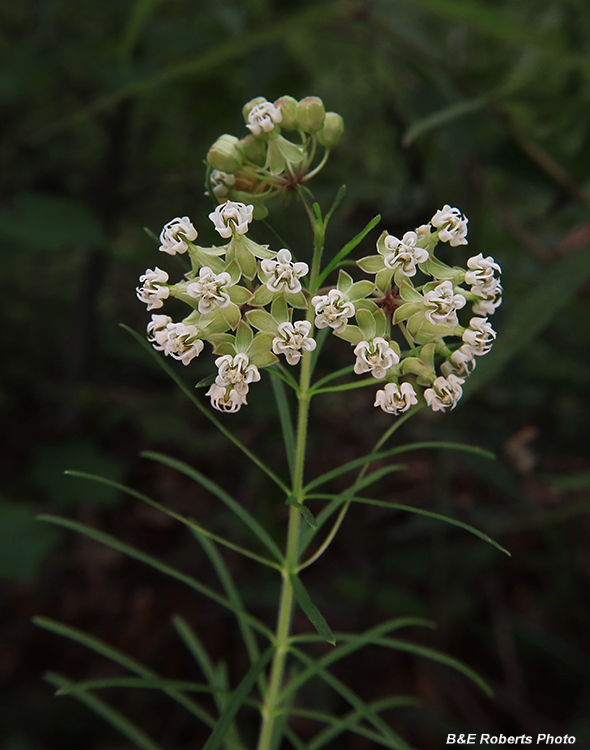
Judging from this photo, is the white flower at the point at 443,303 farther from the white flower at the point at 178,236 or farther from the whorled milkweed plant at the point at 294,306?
the white flower at the point at 178,236

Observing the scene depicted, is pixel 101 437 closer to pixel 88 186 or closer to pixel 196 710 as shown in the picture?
pixel 88 186

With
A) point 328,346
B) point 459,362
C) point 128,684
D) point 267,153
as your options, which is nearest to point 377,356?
point 459,362

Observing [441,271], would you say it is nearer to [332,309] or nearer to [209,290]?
[332,309]

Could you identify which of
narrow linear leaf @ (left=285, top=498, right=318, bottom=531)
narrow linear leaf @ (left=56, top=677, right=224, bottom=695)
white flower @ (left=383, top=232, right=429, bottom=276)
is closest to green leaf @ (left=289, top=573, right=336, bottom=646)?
narrow linear leaf @ (left=285, top=498, right=318, bottom=531)

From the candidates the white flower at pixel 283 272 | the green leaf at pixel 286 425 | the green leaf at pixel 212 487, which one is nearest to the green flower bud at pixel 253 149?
the white flower at pixel 283 272

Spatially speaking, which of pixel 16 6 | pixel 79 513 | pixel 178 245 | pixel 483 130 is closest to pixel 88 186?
pixel 16 6
